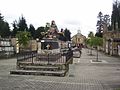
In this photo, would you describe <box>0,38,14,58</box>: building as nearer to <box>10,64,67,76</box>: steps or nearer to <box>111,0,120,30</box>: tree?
<box>10,64,67,76</box>: steps

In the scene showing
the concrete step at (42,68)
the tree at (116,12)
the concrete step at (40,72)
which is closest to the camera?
the concrete step at (40,72)

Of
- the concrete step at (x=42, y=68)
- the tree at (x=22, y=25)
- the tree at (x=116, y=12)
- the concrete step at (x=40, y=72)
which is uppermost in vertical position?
the tree at (x=116, y=12)

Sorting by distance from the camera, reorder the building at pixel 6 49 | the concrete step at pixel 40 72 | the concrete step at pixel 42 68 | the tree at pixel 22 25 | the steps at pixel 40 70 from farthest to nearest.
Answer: the tree at pixel 22 25
the building at pixel 6 49
the concrete step at pixel 42 68
the steps at pixel 40 70
the concrete step at pixel 40 72

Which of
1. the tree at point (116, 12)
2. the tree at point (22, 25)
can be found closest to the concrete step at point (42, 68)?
the tree at point (22, 25)

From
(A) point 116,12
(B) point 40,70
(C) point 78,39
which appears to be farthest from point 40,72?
(C) point 78,39

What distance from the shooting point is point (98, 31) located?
139500 millimetres

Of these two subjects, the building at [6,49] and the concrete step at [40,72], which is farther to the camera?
the building at [6,49]

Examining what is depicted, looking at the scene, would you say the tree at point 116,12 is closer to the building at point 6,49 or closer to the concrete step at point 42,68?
the building at point 6,49

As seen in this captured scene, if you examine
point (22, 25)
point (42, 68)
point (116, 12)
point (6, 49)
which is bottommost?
point (42, 68)

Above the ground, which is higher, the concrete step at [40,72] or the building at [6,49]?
the building at [6,49]

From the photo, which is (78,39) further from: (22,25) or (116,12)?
(22,25)

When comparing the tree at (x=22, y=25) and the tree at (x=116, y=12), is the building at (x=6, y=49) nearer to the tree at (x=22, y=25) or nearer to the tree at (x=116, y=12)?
the tree at (x=22, y=25)

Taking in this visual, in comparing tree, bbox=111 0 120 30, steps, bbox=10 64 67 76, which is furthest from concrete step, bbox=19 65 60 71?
tree, bbox=111 0 120 30

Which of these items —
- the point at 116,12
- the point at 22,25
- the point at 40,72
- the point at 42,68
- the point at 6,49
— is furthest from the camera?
the point at 22,25
